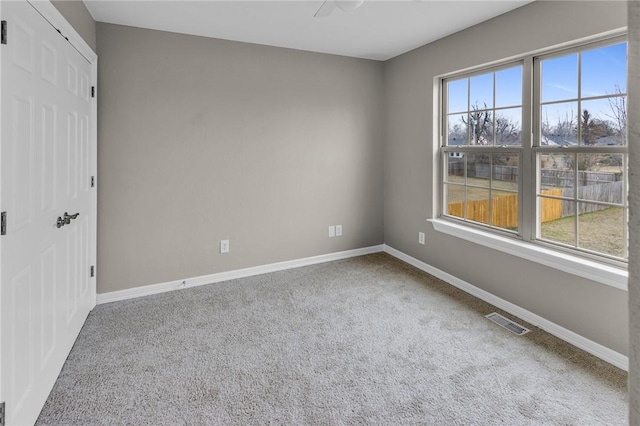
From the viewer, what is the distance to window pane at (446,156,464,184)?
11.7 ft

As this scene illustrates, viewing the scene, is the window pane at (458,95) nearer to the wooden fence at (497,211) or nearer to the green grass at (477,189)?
the green grass at (477,189)

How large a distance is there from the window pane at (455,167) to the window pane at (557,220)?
34.5 inches

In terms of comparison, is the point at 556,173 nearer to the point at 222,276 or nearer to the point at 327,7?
the point at 327,7

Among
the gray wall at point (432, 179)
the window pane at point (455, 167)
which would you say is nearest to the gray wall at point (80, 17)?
the gray wall at point (432, 179)

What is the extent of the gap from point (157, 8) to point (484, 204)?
126 inches

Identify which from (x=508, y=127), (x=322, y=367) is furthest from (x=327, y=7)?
(x=322, y=367)

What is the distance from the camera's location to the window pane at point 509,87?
2949 mm

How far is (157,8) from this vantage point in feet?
9.12

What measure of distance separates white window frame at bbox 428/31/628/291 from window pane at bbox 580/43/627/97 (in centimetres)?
5

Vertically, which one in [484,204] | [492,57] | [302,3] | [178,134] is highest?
[302,3]

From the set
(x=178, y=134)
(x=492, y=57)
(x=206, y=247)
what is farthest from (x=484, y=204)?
(x=178, y=134)

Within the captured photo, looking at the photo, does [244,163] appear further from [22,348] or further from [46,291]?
[22,348]

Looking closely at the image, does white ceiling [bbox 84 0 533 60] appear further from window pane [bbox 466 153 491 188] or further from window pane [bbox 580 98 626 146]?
window pane [bbox 466 153 491 188]

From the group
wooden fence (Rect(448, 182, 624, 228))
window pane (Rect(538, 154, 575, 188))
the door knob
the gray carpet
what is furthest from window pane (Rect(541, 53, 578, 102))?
the door knob
